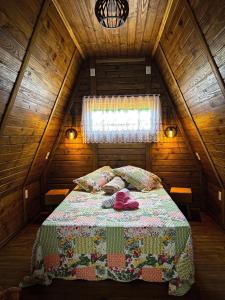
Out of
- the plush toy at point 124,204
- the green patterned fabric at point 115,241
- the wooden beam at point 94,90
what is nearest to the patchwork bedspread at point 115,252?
the green patterned fabric at point 115,241

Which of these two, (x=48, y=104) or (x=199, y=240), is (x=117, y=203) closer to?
(x=199, y=240)

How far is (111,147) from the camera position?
171 inches

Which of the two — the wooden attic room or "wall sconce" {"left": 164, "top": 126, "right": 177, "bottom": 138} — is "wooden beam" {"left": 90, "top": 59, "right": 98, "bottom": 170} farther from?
"wall sconce" {"left": 164, "top": 126, "right": 177, "bottom": 138}

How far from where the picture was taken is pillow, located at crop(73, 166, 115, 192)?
11.7 feet

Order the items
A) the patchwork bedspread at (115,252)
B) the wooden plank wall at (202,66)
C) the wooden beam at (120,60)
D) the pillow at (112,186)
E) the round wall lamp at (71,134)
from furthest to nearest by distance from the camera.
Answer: the round wall lamp at (71,134), the wooden beam at (120,60), the pillow at (112,186), the patchwork bedspread at (115,252), the wooden plank wall at (202,66)

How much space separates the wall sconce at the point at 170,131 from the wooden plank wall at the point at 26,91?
167cm

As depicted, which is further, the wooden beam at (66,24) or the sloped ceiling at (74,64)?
the wooden beam at (66,24)

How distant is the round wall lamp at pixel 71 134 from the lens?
4.31 metres

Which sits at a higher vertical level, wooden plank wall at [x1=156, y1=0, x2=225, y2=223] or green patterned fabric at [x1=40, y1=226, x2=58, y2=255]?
wooden plank wall at [x1=156, y1=0, x2=225, y2=223]

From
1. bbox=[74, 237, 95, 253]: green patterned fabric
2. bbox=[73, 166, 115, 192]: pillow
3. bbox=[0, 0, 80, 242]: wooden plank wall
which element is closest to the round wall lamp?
bbox=[0, 0, 80, 242]: wooden plank wall

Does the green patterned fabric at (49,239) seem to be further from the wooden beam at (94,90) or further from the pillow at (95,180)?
the wooden beam at (94,90)

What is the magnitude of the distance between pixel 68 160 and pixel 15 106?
2.06 meters

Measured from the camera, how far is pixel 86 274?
89.0 inches

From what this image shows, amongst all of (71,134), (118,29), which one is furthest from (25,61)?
(71,134)
